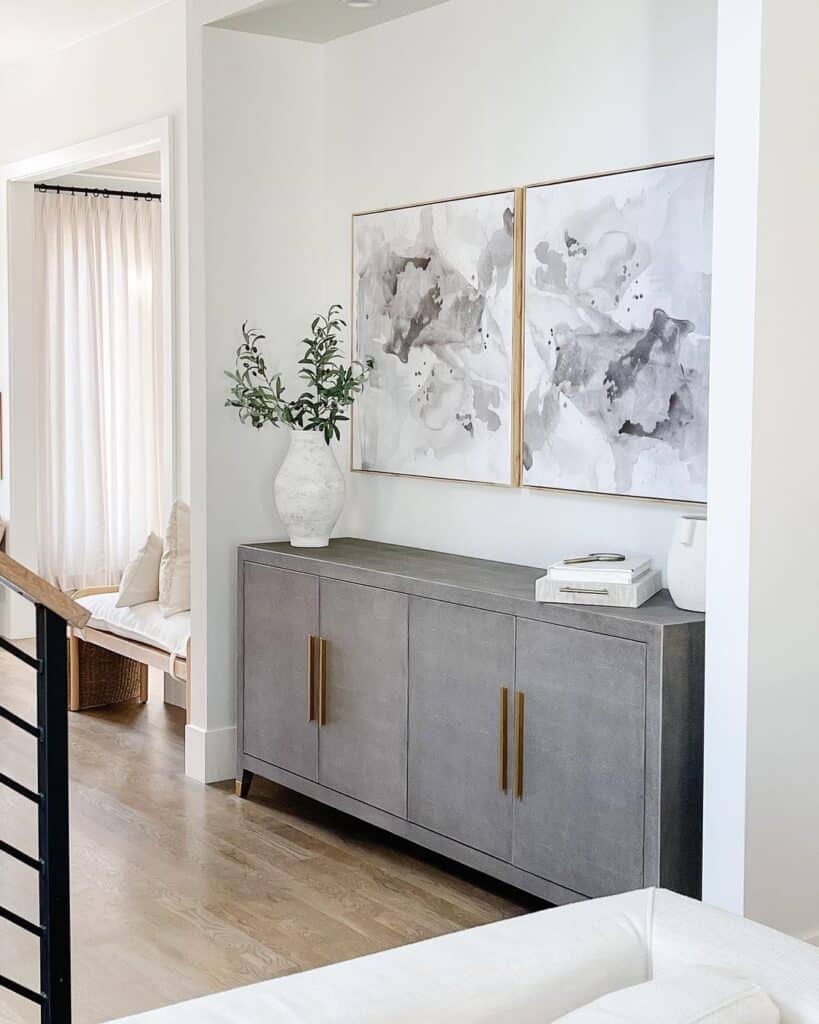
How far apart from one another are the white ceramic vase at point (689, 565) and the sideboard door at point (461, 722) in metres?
0.44

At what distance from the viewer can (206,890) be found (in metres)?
3.52

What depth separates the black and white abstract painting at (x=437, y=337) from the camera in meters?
3.93

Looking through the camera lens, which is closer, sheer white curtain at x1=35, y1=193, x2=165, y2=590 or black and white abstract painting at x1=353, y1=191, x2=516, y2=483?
black and white abstract painting at x1=353, y1=191, x2=516, y2=483

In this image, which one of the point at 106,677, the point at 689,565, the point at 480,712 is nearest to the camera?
the point at 689,565

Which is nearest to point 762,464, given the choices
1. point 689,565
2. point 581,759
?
point 689,565

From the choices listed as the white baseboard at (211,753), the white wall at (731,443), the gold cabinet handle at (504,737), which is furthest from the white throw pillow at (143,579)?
the white wall at (731,443)

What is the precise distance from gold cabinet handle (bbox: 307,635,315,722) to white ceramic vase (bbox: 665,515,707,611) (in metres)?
1.31

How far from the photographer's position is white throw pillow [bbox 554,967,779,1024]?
1277 mm

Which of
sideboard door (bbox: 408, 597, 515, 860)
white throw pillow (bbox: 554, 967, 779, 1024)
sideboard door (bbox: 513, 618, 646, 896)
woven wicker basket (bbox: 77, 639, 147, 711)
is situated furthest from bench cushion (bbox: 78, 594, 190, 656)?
white throw pillow (bbox: 554, 967, 779, 1024)

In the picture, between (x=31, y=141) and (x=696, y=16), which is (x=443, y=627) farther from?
(x=31, y=141)

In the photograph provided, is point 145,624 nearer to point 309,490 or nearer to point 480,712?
point 309,490

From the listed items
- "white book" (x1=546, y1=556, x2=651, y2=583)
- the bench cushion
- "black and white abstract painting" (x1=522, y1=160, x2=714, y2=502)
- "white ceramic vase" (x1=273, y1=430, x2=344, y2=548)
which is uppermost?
"black and white abstract painting" (x1=522, y1=160, x2=714, y2=502)

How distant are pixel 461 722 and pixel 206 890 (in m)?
0.83

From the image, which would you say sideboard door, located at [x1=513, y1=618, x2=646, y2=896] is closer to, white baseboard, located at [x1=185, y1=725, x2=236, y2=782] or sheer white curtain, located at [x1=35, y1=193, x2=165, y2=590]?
white baseboard, located at [x1=185, y1=725, x2=236, y2=782]
